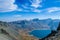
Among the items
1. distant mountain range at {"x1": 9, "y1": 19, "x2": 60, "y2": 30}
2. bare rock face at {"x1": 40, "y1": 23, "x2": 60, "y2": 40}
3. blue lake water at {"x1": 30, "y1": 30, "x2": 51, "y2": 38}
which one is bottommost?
bare rock face at {"x1": 40, "y1": 23, "x2": 60, "y2": 40}

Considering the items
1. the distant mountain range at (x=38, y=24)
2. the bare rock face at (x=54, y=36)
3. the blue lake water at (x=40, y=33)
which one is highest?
the distant mountain range at (x=38, y=24)

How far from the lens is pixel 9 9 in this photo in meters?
2.73

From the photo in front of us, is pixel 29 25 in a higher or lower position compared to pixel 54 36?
higher

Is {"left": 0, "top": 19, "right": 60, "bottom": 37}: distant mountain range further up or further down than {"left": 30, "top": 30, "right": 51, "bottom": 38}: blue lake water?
further up

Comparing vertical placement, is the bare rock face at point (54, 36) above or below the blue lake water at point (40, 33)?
below

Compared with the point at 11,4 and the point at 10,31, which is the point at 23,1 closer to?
the point at 11,4

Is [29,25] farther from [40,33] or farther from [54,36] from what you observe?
[54,36]

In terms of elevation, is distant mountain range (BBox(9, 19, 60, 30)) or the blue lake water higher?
distant mountain range (BBox(9, 19, 60, 30))

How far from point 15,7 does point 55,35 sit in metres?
0.87

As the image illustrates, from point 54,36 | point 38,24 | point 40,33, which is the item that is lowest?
point 54,36

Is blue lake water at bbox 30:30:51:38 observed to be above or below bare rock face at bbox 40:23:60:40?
above

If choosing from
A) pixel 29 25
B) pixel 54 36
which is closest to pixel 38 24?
pixel 29 25

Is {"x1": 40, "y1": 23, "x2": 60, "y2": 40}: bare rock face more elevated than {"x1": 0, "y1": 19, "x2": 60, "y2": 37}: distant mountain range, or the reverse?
{"x1": 0, "y1": 19, "x2": 60, "y2": 37}: distant mountain range

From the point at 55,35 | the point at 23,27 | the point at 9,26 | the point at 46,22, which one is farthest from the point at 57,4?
the point at 9,26
